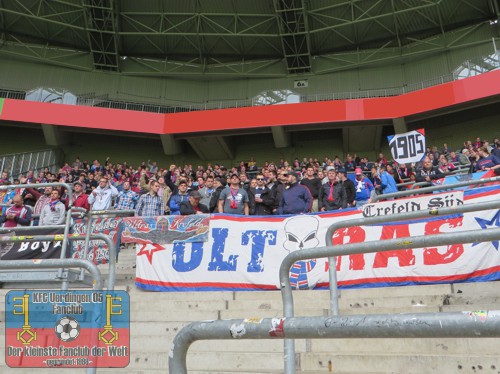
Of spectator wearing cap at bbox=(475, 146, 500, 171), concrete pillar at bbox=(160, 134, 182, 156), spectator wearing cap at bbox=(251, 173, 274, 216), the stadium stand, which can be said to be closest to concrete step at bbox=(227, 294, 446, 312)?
the stadium stand

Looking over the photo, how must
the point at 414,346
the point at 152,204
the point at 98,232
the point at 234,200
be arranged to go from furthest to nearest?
the point at 152,204 → the point at 234,200 → the point at 98,232 → the point at 414,346

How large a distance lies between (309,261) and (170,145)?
18377 millimetres

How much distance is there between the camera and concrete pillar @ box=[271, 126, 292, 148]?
72.5ft

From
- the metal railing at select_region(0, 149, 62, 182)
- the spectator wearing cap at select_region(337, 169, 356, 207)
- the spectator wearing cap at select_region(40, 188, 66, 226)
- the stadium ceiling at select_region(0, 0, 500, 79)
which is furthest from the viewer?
the stadium ceiling at select_region(0, 0, 500, 79)

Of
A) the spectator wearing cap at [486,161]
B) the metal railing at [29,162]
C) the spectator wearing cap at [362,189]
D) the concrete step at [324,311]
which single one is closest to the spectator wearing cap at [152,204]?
the concrete step at [324,311]

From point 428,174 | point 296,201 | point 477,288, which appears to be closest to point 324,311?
point 477,288

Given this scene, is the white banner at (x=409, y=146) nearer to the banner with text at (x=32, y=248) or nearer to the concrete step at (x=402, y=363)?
the concrete step at (x=402, y=363)

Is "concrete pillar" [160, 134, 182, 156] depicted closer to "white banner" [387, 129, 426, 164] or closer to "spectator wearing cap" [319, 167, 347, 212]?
"spectator wearing cap" [319, 167, 347, 212]

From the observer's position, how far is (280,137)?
2256 cm

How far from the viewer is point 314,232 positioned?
20.5ft

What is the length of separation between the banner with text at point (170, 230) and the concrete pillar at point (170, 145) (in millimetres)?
16428

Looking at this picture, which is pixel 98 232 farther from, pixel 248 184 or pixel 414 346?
pixel 414 346

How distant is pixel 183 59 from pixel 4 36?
10.0 metres

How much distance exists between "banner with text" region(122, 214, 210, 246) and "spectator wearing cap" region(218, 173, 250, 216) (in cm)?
139
